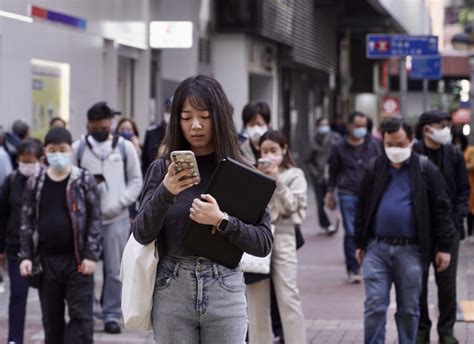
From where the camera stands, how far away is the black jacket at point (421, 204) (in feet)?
26.5

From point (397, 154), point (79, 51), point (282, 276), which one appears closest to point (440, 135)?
point (397, 154)

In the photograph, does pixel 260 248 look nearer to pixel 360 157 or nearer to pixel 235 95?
pixel 360 157

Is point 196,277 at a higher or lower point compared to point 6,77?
lower

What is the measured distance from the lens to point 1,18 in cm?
1443

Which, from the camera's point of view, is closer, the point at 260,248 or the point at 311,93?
the point at 260,248

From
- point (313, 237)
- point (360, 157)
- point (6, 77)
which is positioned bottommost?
point (313, 237)

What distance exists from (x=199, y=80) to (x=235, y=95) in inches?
828

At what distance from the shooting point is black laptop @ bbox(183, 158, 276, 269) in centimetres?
492

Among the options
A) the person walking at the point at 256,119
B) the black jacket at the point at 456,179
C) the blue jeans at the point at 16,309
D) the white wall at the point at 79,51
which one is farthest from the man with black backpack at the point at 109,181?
the white wall at the point at 79,51

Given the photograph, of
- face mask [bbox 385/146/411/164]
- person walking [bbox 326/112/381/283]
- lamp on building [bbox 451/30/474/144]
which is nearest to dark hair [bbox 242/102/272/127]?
face mask [bbox 385/146/411/164]

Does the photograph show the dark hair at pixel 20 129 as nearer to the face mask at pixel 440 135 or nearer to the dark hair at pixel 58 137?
the dark hair at pixel 58 137

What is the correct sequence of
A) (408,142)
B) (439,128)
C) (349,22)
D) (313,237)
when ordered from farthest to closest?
(349,22)
(313,237)
(439,128)
(408,142)

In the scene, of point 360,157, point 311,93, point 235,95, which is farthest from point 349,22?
point 360,157

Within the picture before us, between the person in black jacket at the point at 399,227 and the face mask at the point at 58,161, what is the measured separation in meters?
2.07
